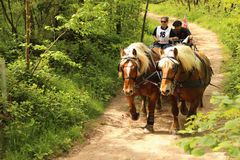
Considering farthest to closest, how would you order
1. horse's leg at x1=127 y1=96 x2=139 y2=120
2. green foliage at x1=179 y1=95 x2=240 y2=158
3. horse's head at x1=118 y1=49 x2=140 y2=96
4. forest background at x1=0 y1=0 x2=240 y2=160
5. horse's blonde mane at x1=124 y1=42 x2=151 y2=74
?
1. horse's leg at x1=127 y1=96 x2=139 y2=120
2. horse's blonde mane at x1=124 y1=42 x2=151 y2=74
3. horse's head at x1=118 y1=49 x2=140 y2=96
4. forest background at x1=0 y1=0 x2=240 y2=160
5. green foliage at x1=179 y1=95 x2=240 y2=158

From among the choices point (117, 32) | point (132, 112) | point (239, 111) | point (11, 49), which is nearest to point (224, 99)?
point (239, 111)

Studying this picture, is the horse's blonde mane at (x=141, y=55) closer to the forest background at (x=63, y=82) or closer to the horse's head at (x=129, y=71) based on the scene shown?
the horse's head at (x=129, y=71)

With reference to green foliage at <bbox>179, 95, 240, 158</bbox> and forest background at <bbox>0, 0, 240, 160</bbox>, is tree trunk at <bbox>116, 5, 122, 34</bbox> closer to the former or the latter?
forest background at <bbox>0, 0, 240, 160</bbox>

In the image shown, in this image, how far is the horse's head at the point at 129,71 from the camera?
7266mm

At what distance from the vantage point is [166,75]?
6789 mm

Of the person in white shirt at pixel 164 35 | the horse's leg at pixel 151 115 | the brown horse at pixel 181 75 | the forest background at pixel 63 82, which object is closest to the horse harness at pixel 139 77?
the horse's leg at pixel 151 115

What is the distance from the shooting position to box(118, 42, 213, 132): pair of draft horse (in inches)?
271

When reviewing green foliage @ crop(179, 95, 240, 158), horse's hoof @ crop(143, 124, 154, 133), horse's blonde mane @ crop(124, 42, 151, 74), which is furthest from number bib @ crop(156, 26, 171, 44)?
green foliage @ crop(179, 95, 240, 158)

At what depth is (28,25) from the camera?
8.12m

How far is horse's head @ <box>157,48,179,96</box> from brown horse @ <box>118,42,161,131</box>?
2.08 ft

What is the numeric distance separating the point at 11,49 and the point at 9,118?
12.9ft

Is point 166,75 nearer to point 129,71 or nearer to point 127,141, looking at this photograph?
point 129,71

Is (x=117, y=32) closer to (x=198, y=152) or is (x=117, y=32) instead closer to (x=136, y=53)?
(x=136, y=53)

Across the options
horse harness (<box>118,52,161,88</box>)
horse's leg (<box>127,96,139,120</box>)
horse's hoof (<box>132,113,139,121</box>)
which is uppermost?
horse harness (<box>118,52,161,88</box>)
